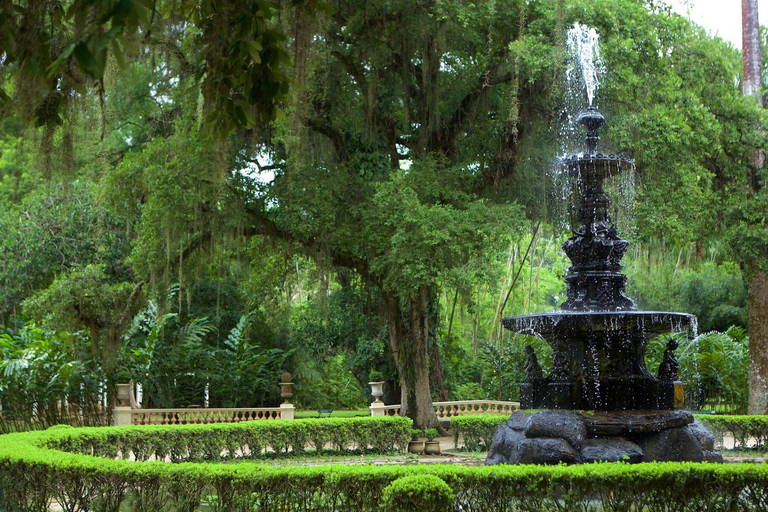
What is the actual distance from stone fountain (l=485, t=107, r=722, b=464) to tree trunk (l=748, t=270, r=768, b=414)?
371 inches

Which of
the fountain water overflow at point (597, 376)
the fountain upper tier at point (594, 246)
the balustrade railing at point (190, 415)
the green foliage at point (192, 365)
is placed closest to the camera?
the fountain water overflow at point (597, 376)

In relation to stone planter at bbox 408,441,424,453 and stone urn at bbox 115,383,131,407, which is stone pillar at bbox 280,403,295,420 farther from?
stone planter at bbox 408,441,424,453

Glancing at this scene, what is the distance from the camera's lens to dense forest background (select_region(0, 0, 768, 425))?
14.4 meters

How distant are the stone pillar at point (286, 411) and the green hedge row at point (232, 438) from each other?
2426 millimetres

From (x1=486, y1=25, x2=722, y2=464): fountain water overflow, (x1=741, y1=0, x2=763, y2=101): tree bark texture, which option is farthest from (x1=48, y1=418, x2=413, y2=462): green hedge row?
(x1=741, y1=0, x2=763, y2=101): tree bark texture

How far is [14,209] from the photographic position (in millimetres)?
21859

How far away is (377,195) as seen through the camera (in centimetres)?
1483

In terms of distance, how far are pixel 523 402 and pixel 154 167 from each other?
8718mm

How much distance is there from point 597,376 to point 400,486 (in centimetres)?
395

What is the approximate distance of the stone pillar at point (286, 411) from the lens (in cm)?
1770

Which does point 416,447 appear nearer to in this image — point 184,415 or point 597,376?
point 184,415

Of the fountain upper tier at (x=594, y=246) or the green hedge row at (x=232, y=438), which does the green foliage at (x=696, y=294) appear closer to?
the green hedge row at (x=232, y=438)

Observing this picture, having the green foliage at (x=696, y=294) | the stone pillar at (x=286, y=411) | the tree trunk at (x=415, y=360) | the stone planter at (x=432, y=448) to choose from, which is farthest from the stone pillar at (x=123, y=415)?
the green foliage at (x=696, y=294)

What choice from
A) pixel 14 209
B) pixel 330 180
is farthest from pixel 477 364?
pixel 14 209
